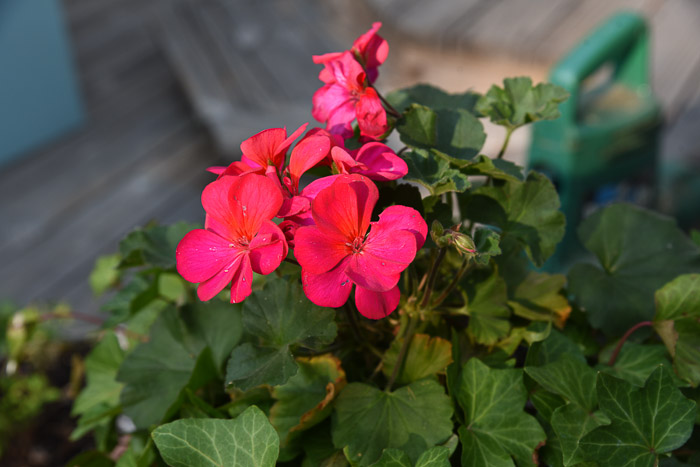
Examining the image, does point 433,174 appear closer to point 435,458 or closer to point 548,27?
point 435,458

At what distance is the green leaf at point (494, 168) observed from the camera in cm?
49

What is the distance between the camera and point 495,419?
20.0 inches

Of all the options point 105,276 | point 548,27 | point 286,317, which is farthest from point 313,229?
point 548,27

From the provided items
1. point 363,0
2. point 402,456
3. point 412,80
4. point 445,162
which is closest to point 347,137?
point 445,162

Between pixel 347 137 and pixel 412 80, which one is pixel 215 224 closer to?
pixel 347 137

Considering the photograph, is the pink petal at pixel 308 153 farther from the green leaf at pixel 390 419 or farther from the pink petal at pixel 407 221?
the green leaf at pixel 390 419

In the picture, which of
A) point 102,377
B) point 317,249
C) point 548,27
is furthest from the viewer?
point 548,27

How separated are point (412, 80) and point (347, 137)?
1.90 metres

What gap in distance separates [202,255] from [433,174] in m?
0.17

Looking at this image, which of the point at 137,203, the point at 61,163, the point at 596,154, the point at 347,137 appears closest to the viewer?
the point at 347,137

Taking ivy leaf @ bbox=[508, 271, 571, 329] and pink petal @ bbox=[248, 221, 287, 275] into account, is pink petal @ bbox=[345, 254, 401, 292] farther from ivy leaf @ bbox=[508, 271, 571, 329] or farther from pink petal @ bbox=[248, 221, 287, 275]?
ivy leaf @ bbox=[508, 271, 571, 329]

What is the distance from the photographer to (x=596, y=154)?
1.38m

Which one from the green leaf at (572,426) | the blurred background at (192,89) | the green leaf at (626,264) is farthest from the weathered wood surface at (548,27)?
the green leaf at (572,426)

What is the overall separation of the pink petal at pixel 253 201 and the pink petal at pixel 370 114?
0.32 ft
